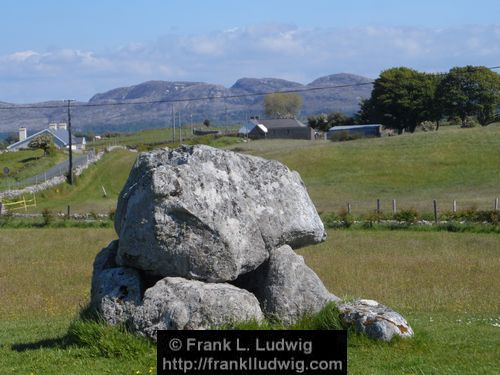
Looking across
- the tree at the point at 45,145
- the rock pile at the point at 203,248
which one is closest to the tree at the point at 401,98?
the tree at the point at 45,145

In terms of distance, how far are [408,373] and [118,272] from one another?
203 inches

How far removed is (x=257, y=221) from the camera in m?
13.7

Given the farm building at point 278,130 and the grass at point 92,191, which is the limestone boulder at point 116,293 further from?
the farm building at point 278,130

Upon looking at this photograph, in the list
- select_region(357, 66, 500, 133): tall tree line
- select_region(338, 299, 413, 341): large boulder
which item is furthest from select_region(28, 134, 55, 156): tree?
select_region(338, 299, 413, 341): large boulder

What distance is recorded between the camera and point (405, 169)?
301ft

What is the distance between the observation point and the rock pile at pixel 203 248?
12.6 metres

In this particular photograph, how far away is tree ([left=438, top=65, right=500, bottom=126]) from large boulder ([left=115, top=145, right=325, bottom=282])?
134 meters

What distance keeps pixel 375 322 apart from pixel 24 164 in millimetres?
A: 111130

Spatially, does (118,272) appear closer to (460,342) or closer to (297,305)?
(297,305)

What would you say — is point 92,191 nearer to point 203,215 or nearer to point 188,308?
point 203,215

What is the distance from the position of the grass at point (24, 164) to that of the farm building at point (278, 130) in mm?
52518

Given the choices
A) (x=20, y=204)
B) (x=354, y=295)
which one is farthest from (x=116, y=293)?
(x=20, y=204)

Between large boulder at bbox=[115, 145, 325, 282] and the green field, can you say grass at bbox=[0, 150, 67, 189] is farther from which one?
large boulder at bbox=[115, 145, 325, 282]

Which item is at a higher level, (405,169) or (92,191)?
(405,169)
